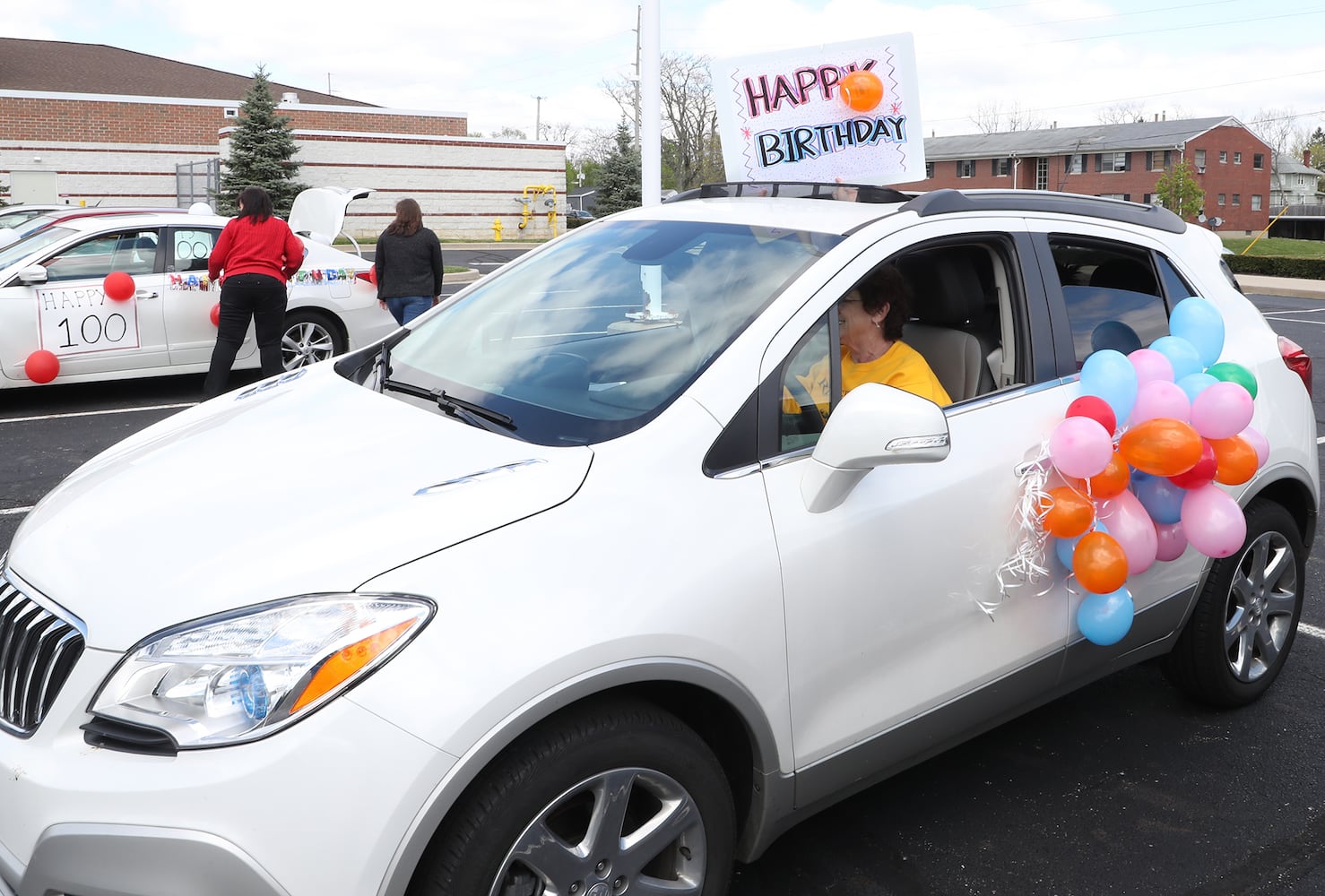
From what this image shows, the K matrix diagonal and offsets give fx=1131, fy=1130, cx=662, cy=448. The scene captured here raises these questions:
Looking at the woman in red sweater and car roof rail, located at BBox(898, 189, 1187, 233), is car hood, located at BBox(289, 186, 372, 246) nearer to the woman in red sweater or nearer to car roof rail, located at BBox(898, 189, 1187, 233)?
the woman in red sweater

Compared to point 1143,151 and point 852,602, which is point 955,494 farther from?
point 1143,151

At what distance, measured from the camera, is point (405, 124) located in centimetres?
4497

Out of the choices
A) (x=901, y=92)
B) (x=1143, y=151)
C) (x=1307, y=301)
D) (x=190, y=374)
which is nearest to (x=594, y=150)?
(x=1143, y=151)

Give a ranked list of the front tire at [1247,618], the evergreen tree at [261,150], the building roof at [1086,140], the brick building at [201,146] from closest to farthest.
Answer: the front tire at [1247,618] < the evergreen tree at [261,150] < the brick building at [201,146] < the building roof at [1086,140]

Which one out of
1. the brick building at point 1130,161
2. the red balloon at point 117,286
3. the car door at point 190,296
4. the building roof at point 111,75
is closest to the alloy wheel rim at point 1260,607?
the car door at point 190,296

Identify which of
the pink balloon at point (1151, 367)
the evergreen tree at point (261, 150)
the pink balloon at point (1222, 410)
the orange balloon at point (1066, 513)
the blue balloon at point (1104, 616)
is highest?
the evergreen tree at point (261, 150)

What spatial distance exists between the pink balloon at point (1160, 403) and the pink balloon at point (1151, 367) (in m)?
0.05

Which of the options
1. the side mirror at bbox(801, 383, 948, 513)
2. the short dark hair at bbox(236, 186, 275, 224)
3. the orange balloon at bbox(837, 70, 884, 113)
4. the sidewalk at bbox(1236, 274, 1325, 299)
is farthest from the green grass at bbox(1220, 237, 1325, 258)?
the side mirror at bbox(801, 383, 948, 513)

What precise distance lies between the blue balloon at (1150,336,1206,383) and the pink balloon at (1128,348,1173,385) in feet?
0.18

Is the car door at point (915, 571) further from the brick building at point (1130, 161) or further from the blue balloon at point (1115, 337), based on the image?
the brick building at point (1130, 161)

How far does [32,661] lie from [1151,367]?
2948 mm

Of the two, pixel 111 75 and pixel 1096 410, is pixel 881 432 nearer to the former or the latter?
pixel 1096 410

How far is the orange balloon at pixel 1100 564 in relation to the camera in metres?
3.05

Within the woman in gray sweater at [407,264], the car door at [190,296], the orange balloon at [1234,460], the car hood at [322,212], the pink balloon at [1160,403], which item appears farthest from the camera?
the car hood at [322,212]
